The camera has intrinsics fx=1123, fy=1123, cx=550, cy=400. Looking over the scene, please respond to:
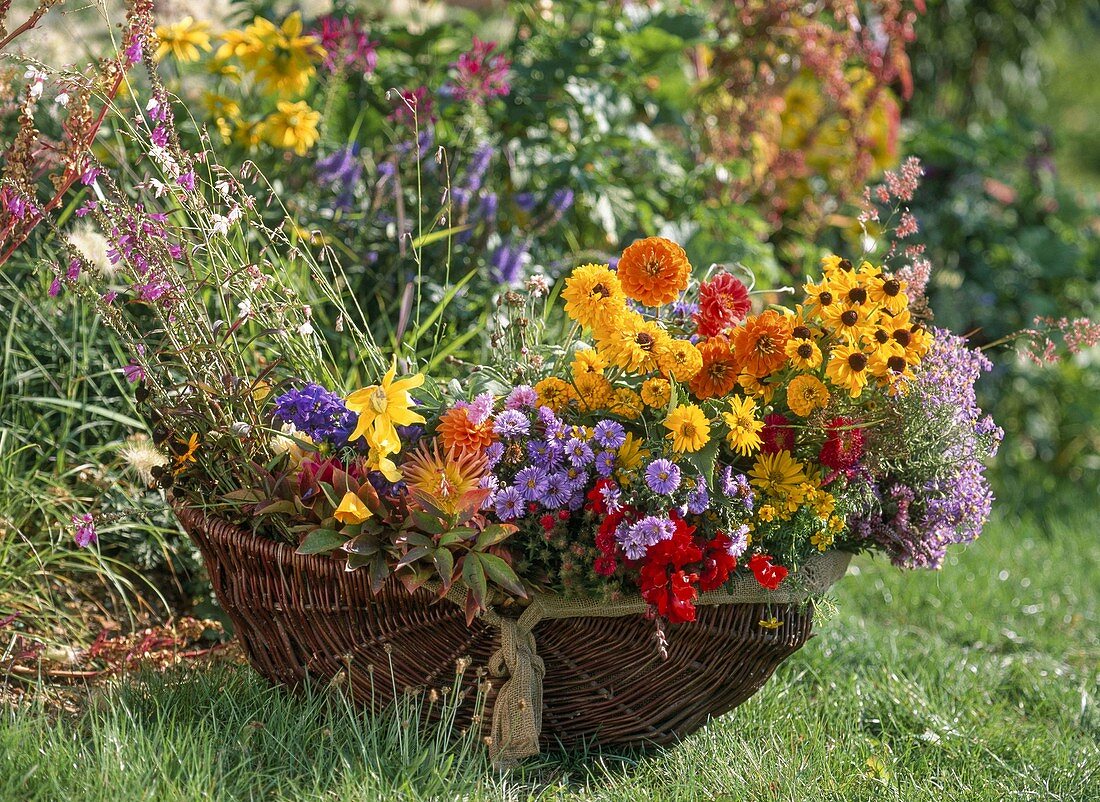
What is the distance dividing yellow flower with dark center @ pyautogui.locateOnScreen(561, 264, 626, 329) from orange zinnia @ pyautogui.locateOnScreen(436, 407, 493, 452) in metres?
0.24

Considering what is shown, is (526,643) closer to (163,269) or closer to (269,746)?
(269,746)

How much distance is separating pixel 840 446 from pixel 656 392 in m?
0.33

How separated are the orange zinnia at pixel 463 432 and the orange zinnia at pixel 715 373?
368mm

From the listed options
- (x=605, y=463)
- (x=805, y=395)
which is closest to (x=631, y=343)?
(x=605, y=463)

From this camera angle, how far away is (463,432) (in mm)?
1882

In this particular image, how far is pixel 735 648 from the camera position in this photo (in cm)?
200

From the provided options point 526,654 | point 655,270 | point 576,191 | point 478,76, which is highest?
point 478,76

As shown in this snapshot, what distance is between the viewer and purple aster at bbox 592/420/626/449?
6.12ft

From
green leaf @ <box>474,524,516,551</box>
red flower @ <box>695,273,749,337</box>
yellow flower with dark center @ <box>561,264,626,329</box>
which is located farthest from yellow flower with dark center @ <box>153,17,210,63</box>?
green leaf @ <box>474,524,516,551</box>

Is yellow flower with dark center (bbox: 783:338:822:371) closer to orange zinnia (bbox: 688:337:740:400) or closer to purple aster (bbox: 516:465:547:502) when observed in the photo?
orange zinnia (bbox: 688:337:740:400)

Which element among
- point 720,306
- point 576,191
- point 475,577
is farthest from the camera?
point 576,191

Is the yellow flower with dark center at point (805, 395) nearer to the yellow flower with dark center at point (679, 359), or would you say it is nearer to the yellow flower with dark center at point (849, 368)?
the yellow flower with dark center at point (849, 368)

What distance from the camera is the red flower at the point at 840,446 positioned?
191 centimetres

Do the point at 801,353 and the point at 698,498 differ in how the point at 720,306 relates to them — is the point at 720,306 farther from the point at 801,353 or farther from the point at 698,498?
the point at 698,498
